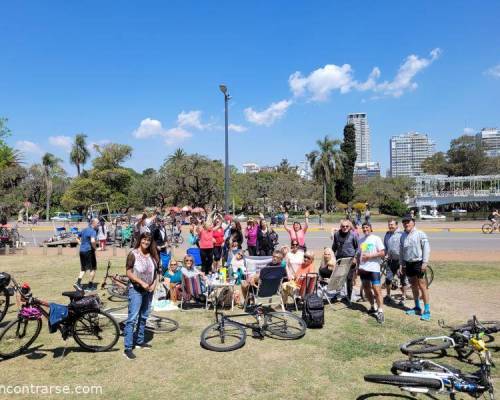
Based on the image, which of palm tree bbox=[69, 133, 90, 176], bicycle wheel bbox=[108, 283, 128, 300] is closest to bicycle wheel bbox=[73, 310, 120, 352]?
bicycle wheel bbox=[108, 283, 128, 300]

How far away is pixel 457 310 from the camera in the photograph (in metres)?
7.48

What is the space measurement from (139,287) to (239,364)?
1.76m

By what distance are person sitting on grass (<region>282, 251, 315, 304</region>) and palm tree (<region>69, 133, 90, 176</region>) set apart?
2631 inches

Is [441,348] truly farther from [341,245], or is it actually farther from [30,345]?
[30,345]

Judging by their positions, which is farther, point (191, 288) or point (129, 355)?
point (191, 288)

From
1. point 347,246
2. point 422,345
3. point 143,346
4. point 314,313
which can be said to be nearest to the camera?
point 422,345

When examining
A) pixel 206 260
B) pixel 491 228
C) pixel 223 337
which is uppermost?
pixel 206 260

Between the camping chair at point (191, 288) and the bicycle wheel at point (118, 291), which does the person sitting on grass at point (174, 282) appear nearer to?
the camping chair at point (191, 288)

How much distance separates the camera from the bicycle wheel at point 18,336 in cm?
539

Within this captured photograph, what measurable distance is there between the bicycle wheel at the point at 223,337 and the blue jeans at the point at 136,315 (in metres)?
0.94

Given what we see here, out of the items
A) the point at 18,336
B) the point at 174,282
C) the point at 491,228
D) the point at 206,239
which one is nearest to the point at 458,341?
the point at 174,282

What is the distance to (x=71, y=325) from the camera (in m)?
5.45

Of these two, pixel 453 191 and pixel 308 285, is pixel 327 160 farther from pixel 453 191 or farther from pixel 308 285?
pixel 308 285

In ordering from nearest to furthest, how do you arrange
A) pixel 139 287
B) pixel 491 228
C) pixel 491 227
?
pixel 139 287 → pixel 491 228 → pixel 491 227
